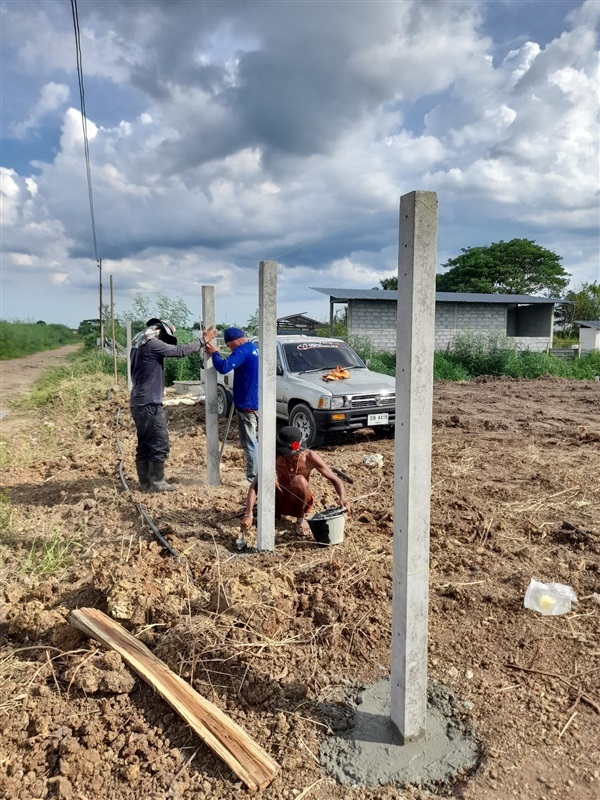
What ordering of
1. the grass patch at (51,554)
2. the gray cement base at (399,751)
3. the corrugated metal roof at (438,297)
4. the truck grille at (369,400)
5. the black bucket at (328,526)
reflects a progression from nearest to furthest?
the gray cement base at (399,751) → the grass patch at (51,554) → the black bucket at (328,526) → the truck grille at (369,400) → the corrugated metal roof at (438,297)

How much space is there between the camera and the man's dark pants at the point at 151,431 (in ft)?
20.9

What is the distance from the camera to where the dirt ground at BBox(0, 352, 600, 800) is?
2.51 m

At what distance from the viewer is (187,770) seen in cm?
251

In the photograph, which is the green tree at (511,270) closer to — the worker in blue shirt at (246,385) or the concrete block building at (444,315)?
the concrete block building at (444,315)

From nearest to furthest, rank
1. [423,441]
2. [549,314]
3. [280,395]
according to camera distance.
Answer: [423,441], [280,395], [549,314]

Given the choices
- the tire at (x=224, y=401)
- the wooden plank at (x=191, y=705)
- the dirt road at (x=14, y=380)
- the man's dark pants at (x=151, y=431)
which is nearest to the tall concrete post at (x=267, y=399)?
the wooden plank at (x=191, y=705)

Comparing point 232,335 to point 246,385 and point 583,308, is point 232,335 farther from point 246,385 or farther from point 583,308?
point 583,308

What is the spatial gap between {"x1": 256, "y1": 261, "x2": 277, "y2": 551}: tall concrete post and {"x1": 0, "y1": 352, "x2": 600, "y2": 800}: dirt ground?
0.33m

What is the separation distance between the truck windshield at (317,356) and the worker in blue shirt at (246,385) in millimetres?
3607

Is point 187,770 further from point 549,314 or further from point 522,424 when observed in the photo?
point 549,314

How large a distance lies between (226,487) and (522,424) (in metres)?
7.12

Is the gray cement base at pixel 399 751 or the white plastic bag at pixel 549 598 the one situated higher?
the white plastic bag at pixel 549 598

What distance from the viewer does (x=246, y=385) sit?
6309mm

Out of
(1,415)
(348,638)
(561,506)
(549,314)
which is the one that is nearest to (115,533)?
(348,638)
